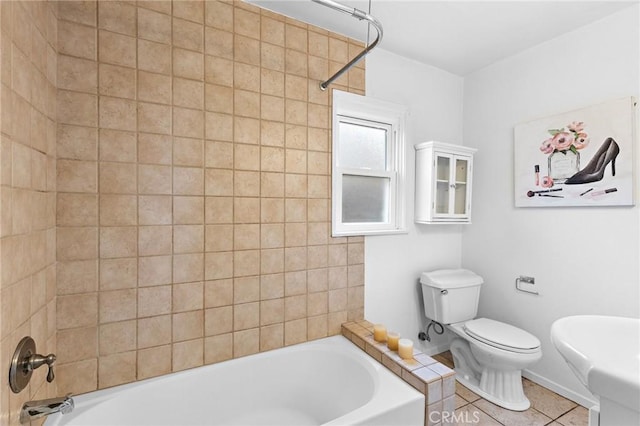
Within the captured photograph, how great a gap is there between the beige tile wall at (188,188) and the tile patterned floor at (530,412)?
3.25ft

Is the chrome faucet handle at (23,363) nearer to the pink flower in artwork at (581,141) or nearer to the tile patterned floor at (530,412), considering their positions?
the tile patterned floor at (530,412)

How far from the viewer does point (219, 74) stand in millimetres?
1651

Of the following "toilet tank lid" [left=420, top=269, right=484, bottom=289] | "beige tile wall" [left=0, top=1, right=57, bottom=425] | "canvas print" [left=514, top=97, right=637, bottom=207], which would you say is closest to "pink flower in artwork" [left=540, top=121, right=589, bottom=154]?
"canvas print" [left=514, top=97, right=637, bottom=207]

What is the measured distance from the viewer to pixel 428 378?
1400 millimetres

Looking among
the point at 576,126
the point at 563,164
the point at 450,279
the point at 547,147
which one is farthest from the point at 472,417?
the point at 576,126

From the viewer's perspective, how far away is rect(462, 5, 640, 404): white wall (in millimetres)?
1800

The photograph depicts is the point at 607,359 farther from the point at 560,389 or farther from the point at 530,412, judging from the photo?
the point at 560,389

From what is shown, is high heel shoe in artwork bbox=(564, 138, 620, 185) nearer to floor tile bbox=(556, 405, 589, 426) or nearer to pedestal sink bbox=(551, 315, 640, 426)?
pedestal sink bbox=(551, 315, 640, 426)

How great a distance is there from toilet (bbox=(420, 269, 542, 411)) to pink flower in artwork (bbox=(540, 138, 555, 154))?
1.05m

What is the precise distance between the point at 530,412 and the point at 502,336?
46 centimetres

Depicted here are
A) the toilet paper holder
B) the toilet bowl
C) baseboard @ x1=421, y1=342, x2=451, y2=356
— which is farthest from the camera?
baseboard @ x1=421, y1=342, x2=451, y2=356

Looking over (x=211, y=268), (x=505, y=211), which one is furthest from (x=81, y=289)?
(x=505, y=211)

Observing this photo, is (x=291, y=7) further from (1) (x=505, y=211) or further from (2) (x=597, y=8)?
(1) (x=505, y=211)

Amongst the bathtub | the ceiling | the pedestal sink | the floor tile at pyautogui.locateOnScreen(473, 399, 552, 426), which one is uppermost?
the ceiling
